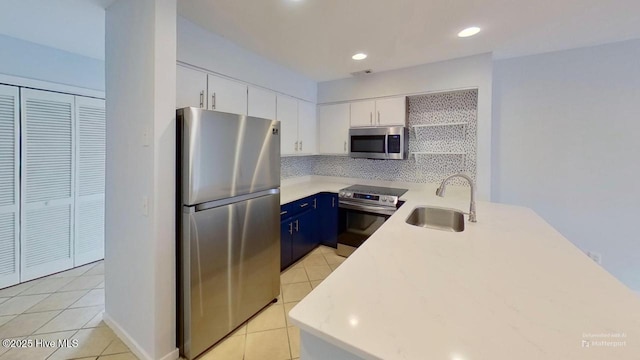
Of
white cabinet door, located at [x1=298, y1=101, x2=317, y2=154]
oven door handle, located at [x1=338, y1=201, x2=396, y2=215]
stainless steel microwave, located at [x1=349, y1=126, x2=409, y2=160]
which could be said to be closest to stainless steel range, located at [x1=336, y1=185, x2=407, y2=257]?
oven door handle, located at [x1=338, y1=201, x2=396, y2=215]

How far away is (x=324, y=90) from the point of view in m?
3.71

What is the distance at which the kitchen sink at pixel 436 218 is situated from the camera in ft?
6.72

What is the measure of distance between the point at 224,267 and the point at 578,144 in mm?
3547

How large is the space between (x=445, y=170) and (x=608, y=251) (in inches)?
65.4

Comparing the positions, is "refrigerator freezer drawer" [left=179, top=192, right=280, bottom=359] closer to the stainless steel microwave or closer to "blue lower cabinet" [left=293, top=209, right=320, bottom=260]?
"blue lower cabinet" [left=293, top=209, right=320, bottom=260]

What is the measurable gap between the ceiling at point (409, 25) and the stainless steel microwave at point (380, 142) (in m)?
0.85

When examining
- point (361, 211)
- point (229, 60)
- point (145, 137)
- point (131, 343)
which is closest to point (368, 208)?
point (361, 211)

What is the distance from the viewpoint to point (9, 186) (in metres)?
2.43

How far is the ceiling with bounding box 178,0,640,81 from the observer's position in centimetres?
176

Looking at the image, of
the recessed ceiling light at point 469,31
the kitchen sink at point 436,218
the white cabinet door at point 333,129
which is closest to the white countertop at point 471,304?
the kitchen sink at point 436,218

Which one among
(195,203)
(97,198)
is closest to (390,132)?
(195,203)

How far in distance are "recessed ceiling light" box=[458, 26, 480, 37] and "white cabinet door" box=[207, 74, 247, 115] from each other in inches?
82.7

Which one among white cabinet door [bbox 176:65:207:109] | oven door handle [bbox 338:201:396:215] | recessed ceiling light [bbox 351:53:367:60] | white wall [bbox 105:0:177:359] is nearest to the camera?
white wall [bbox 105:0:177:359]

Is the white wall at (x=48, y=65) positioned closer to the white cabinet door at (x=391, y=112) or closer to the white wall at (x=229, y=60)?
the white wall at (x=229, y=60)
